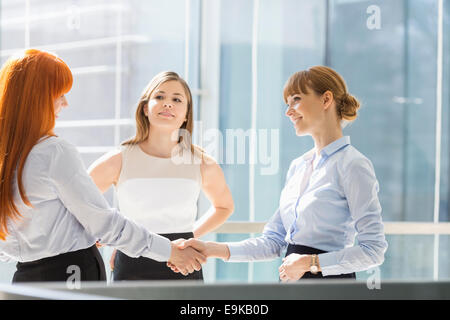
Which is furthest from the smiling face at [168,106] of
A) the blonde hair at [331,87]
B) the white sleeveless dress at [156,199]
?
the blonde hair at [331,87]

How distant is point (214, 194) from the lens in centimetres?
200

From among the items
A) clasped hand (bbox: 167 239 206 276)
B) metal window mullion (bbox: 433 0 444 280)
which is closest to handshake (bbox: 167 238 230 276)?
clasped hand (bbox: 167 239 206 276)

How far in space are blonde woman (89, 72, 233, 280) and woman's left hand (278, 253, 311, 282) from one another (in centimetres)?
41

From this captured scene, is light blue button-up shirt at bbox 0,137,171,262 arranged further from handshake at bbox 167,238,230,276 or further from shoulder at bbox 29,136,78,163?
handshake at bbox 167,238,230,276

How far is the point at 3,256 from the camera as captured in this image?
54.5 inches

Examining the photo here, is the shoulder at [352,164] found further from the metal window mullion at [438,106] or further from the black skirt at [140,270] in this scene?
the metal window mullion at [438,106]

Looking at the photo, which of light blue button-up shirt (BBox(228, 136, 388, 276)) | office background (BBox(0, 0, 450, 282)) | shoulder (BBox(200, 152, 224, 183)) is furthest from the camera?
office background (BBox(0, 0, 450, 282))

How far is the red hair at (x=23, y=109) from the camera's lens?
1.29 m

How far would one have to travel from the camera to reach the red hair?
4.22ft

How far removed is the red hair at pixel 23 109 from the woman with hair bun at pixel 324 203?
63cm

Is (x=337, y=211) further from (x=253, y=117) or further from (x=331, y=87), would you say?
(x=253, y=117)

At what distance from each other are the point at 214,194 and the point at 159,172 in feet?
0.76

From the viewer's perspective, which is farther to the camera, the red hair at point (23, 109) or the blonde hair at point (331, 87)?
the blonde hair at point (331, 87)

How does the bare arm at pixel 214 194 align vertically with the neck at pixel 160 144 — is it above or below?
below
